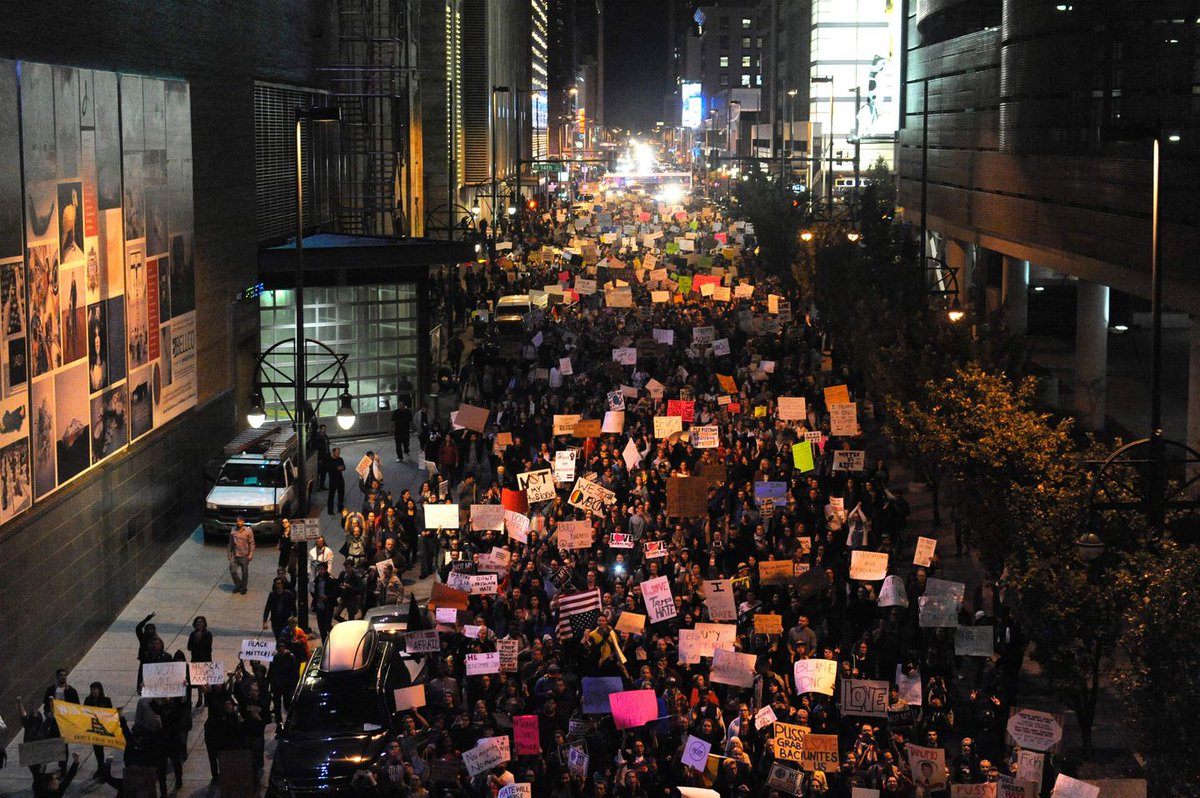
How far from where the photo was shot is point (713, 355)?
4184 centimetres

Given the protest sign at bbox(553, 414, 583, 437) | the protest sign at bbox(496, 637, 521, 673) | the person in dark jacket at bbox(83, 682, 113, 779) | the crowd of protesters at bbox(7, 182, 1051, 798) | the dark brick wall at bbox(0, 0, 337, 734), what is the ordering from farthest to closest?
the protest sign at bbox(553, 414, 583, 437) < the dark brick wall at bbox(0, 0, 337, 734) < the protest sign at bbox(496, 637, 521, 673) < the person in dark jacket at bbox(83, 682, 113, 779) < the crowd of protesters at bbox(7, 182, 1051, 798)

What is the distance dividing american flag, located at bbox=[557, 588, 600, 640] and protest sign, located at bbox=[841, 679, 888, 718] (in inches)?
159

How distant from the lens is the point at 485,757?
54.3ft

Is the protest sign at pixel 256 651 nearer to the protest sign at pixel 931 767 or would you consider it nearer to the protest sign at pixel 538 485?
the protest sign at pixel 538 485

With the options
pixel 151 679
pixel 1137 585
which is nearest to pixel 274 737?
pixel 151 679

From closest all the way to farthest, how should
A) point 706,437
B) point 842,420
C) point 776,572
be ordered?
point 776,572, point 706,437, point 842,420

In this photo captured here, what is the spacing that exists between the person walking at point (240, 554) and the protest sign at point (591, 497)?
5.45m

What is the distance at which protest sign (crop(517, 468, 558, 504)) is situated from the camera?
27.1m

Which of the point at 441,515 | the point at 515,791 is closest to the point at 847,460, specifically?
the point at 441,515

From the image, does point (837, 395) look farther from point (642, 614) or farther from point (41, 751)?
point (41, 751)

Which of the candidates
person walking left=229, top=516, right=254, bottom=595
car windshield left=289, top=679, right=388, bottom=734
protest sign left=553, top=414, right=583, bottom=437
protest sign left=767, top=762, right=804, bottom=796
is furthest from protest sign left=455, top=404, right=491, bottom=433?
protest sign left=767, top=762, right=804, bottom=796

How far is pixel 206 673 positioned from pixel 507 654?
360cm

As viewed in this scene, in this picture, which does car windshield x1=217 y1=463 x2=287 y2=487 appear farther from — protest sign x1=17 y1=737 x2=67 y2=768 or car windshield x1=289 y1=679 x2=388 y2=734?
protest sign x1=17 y1=737 x2=67 y2=768

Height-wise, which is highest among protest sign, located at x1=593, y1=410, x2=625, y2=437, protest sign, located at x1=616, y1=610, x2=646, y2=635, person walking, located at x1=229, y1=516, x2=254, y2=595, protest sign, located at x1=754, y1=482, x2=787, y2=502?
protest sign, located at x1=593, y1=410, x2=625, y2=437
